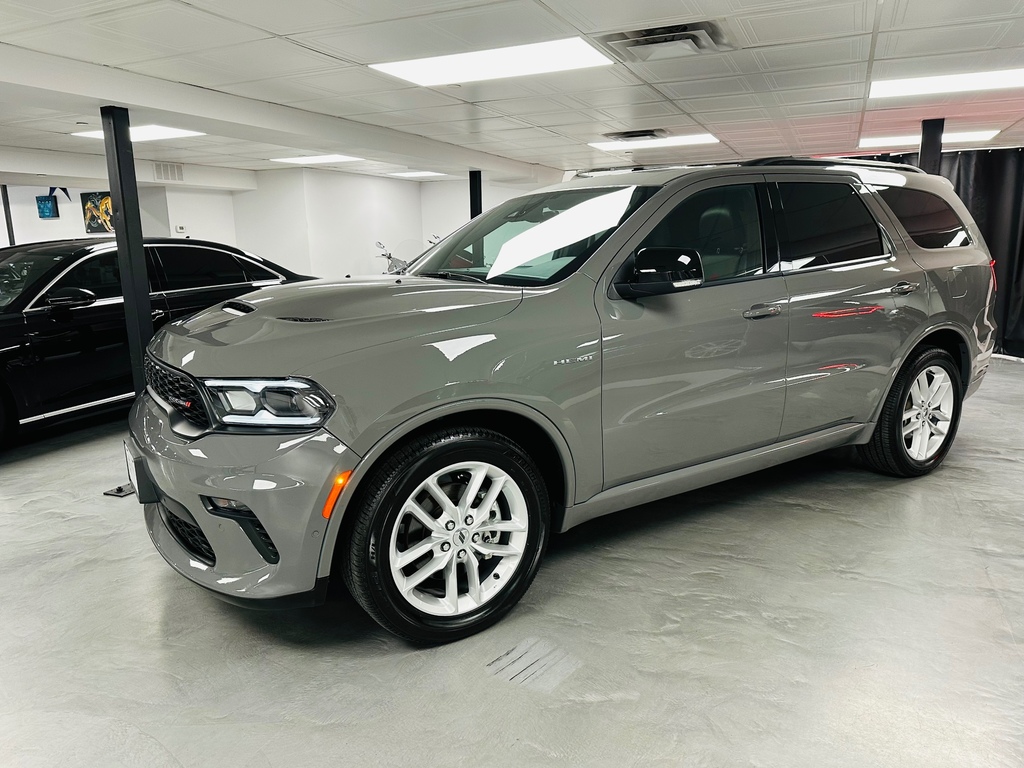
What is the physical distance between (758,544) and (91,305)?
462 centimetres

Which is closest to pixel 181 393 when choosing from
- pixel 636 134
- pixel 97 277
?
pixel 97 277

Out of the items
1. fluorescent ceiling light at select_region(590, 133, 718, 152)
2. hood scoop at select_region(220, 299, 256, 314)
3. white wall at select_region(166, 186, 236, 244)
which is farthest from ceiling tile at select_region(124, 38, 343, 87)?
white wall at select_region(166, 186, 236, 244)

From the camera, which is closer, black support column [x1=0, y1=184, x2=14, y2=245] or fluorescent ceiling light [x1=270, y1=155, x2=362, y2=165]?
fluorescent ceiling light [x1=270, y1=155, x2=362, y2=165]

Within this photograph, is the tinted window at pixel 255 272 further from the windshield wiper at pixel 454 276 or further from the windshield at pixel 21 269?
the windshield wiper at pixel 454 276

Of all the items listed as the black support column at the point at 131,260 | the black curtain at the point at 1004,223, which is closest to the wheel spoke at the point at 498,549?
the black support column at the point at 131,260

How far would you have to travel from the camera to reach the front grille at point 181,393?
2.15 meters

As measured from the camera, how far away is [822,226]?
3.19 meters

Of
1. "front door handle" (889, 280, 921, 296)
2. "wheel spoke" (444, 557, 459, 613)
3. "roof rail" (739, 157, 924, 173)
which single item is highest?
"roof rail" (739, 157, 924, 173)

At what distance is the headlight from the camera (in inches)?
79.4

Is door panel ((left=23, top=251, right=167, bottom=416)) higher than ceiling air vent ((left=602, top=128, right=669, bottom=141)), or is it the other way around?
ceiling air vent ((left=602, top=128, right=669, bottom=141))

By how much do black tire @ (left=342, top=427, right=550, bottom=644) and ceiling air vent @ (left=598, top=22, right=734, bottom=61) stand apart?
314cm

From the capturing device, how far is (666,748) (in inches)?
73.0

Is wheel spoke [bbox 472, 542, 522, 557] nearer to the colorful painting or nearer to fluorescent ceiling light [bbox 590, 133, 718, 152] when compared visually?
fluorescent ceiling light [bbox 590, 133, 718, 152]

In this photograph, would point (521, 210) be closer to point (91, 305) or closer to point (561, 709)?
point (561, 709)
